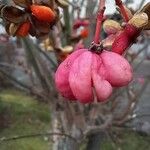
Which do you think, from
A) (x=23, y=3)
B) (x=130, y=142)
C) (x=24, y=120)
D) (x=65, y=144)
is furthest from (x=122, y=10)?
(x=24, y=120)

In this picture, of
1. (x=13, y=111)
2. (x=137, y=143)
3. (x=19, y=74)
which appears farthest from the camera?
(x=19, y=74)

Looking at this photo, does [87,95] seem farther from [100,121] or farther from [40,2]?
[100,121]

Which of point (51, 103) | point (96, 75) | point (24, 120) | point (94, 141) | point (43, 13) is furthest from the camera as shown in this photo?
point (24, 120)

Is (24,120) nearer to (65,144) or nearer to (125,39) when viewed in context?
(65,144)

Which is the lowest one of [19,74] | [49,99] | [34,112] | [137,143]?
[19,74]

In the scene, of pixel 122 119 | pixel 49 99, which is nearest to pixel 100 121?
pixel 122 119

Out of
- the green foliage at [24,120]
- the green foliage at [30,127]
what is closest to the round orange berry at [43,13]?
the green foliage at [30,127]
